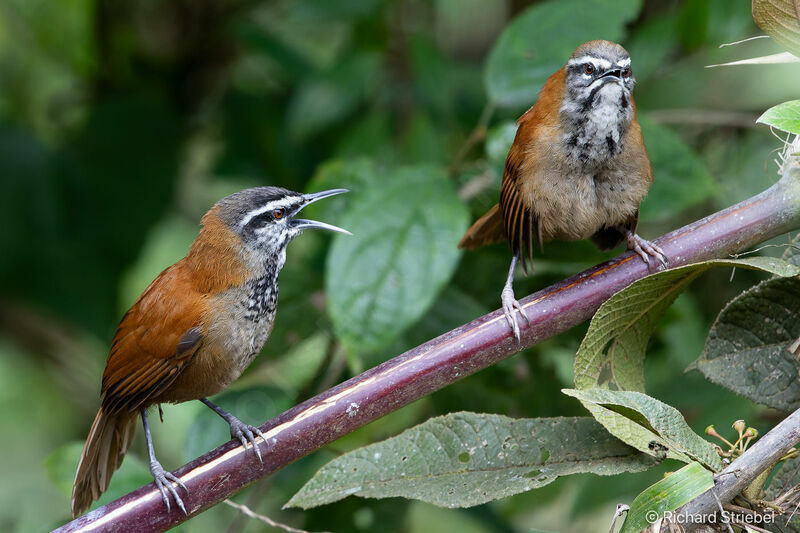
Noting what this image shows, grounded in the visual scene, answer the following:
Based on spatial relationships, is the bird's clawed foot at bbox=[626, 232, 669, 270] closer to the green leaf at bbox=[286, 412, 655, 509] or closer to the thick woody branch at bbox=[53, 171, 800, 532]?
the thick woody branch at bbox=[53, 171, 800, 532]

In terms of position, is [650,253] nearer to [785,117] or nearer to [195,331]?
[785,117]

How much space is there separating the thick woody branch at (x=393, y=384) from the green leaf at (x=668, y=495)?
1.46 feet

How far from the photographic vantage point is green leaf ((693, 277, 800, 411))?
1950 millimetres

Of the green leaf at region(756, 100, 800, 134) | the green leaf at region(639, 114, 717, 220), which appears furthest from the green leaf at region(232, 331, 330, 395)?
the green leaf at region(756, 100, 800, 134)

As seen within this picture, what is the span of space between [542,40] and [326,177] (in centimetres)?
100

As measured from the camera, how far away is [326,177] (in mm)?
3230

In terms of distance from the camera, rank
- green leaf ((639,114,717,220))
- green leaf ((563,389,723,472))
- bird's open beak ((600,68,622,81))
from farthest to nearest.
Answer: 1. green leaf ((639,114,717,220))
2. bird's open beak ((600,68,622,81))
3. green leaf ((563,389,723,472))

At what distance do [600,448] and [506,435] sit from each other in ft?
0.73

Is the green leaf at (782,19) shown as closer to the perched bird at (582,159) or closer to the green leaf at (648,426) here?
the perched bird at (582,159)

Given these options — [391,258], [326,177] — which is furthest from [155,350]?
[326,177]

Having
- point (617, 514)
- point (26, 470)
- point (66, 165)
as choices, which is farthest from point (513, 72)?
point (26, 470)

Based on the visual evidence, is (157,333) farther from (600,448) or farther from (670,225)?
(670,225)

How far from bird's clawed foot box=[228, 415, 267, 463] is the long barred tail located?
47cm

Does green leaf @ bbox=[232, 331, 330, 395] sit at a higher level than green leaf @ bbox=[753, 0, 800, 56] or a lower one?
lower
